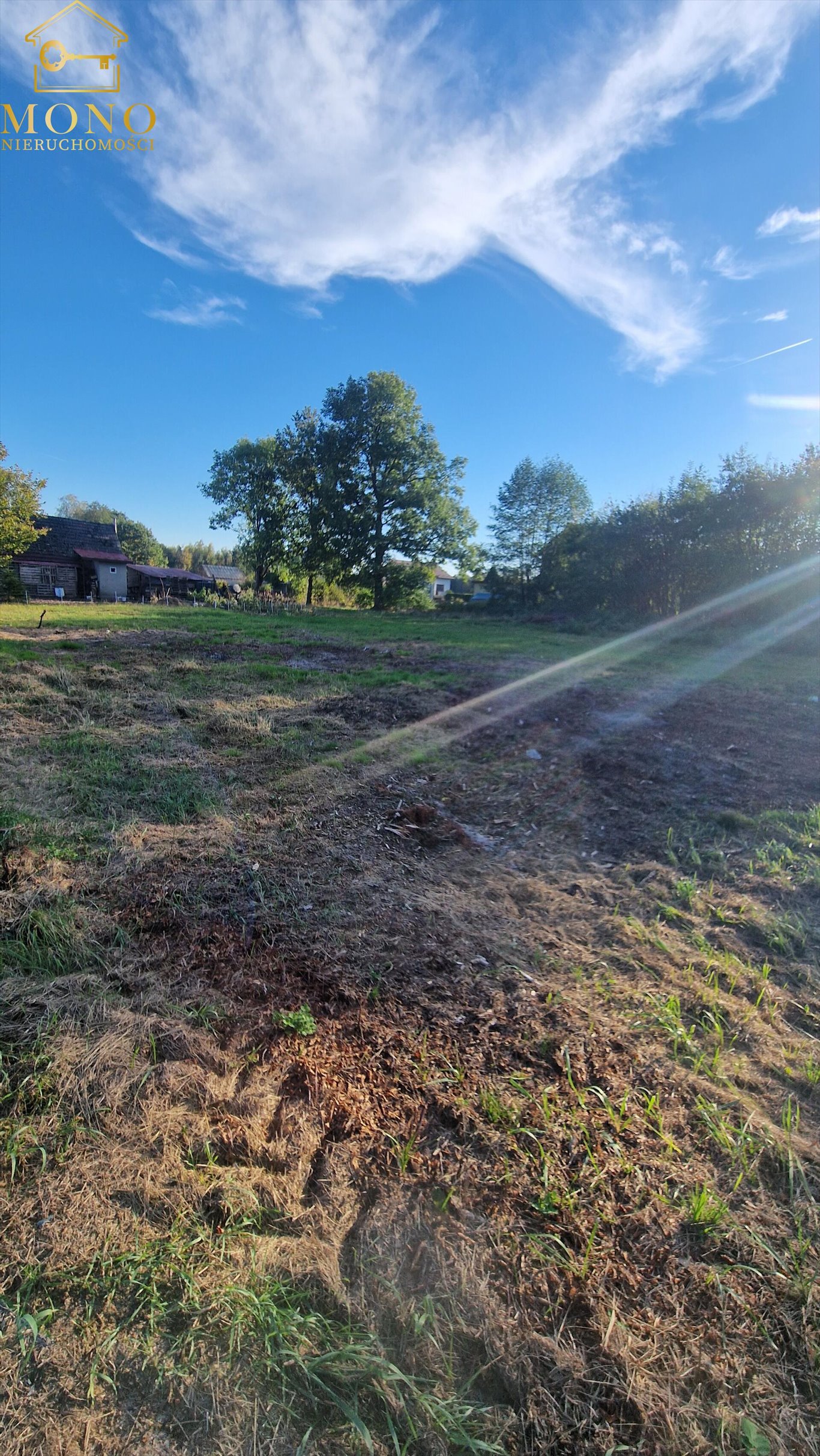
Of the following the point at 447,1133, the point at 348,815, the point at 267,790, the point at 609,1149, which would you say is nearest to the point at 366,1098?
the point at 447,1133

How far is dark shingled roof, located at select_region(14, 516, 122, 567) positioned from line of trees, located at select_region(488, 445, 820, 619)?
916 inches

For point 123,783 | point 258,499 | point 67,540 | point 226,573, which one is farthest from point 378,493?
point 226,573

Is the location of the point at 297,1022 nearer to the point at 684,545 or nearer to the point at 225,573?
the point at 684,545

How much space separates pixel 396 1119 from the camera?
1586mm

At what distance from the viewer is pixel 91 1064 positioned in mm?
1575

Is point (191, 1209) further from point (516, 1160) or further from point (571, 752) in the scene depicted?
point (571, 752)

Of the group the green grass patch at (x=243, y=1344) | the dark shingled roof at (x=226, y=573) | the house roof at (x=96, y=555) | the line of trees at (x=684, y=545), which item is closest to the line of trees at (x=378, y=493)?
the line of trees at (x=684, y=545)

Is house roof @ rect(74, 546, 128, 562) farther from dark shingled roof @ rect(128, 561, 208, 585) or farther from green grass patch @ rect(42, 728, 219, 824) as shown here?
green grass patch @ rect(42, 728, 219, 824)

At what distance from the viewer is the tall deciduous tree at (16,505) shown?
17969mm

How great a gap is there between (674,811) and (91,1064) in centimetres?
363

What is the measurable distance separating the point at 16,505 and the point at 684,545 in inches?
877

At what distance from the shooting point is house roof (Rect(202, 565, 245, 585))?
Result: 166 feet

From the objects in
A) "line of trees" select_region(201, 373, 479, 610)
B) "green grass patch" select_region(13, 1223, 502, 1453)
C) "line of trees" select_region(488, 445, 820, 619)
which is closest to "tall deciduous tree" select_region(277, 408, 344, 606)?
"line of trees" select_region(201, 373, 479, 610)

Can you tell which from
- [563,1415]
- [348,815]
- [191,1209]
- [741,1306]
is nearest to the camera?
[563,1415]
